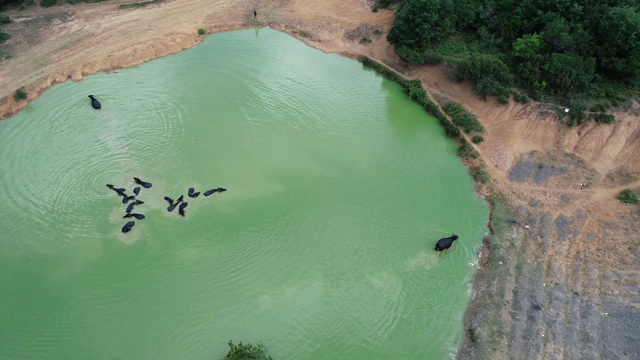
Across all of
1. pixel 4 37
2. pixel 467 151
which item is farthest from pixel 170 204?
pixel 4 37

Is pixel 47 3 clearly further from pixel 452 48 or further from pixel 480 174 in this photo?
pixel 480 174

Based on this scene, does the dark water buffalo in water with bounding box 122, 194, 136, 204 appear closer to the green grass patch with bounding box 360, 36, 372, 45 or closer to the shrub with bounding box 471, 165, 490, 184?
the shrub with bounding box 471, 165, 490, 184

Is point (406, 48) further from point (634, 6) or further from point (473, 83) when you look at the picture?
point (634, 6)

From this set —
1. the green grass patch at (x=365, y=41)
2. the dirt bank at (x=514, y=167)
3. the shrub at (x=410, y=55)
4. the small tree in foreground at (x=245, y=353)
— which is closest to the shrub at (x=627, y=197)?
the dirt bank at (x=514, y=167)

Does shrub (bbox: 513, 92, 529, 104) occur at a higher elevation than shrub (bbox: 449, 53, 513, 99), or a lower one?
lower

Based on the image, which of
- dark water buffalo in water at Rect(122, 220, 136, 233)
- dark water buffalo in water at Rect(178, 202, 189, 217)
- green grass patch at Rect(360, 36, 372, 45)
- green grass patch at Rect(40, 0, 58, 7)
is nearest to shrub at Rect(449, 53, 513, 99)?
green grass patch at Rect(360, 36, 372, 45)

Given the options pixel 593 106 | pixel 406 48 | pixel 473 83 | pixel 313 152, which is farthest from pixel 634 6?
pixel 313 152

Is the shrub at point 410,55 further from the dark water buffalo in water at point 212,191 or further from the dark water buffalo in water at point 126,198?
the dark water buffalo in water at point 126,198
